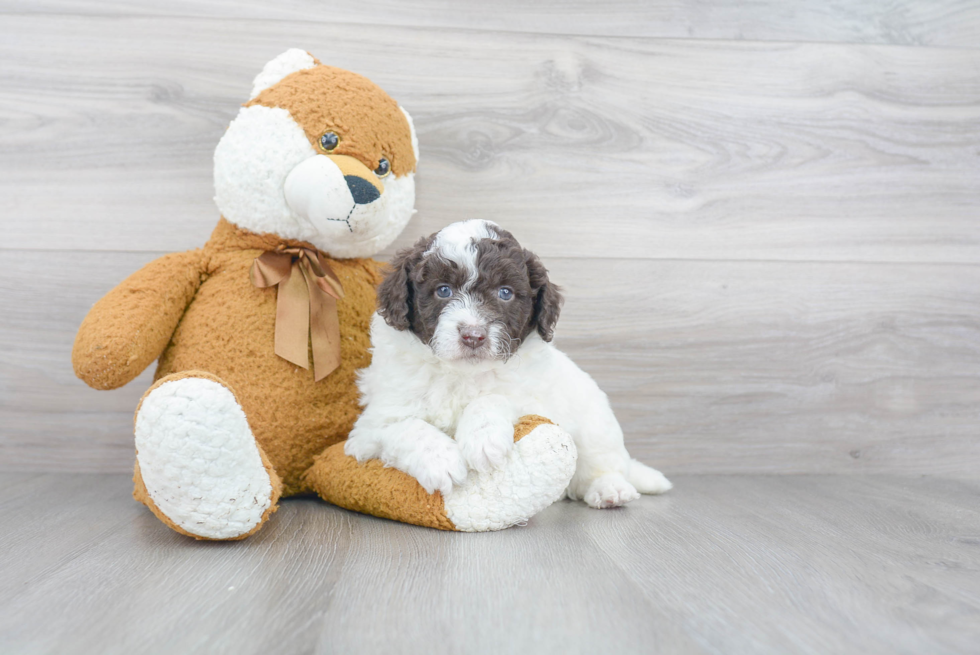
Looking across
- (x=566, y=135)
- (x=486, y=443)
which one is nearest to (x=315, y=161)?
(x=486, y=443)

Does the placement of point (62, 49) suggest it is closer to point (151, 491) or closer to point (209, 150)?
point (209, 150)

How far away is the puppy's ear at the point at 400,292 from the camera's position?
4.17 feet

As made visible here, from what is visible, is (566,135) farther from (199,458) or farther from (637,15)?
(199,458)

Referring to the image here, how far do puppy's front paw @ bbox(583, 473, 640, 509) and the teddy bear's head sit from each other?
70 cm

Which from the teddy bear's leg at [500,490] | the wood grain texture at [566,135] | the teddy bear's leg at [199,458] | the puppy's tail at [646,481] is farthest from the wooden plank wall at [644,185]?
the teddy bear's leg at [199,458]

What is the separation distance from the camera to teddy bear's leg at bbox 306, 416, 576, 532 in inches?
48.0

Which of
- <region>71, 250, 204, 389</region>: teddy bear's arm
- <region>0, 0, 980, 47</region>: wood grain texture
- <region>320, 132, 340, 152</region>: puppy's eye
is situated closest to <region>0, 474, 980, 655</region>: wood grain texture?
<region>71, 250, 204, 389</region>: teddy bear's arm

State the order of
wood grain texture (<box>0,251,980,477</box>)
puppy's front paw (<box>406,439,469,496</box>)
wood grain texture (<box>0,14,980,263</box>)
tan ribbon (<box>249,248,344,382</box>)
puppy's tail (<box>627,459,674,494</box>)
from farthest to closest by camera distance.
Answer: wood grain texture (<box>0,251,980,477</box>), wood grain texture (<box>0,14,980,263</box>), puppy's tail (<box>627,459,674,494</box>), tan ribbon (<box>249,248,344,382</box>), puppy's front paw (<box>406,439,469,496</box>)

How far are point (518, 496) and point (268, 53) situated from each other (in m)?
1.28

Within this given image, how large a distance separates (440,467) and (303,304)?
1.59 feet

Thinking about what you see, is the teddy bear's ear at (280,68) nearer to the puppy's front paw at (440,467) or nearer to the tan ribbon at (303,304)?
the tan ribbon at (303,304)

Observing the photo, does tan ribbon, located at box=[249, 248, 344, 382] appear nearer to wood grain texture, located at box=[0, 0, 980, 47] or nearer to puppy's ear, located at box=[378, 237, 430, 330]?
puppy's ear, located at box=[378, 237, 430, 330]

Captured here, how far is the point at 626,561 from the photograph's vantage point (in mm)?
1118

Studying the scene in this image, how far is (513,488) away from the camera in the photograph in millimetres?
1218
